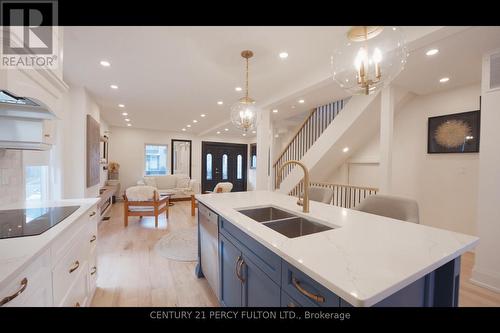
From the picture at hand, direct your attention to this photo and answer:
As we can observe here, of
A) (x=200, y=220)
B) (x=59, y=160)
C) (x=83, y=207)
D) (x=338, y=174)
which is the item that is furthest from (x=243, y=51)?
(x=338, y=174)

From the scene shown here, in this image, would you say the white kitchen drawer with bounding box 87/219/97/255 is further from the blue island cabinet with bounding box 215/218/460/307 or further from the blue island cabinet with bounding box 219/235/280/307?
the blue island cabinet with bounding box 215/218/460/307

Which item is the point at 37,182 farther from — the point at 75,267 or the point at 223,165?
the point at 223,165

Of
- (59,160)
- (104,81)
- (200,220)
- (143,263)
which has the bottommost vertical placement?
(143,263)

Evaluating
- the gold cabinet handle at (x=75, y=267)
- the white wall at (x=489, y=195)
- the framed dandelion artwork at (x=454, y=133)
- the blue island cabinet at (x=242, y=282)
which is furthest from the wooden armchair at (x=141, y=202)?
the framed dandelion artwork at (x=454, y=133)

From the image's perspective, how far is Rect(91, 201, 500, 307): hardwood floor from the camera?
192 centimetres

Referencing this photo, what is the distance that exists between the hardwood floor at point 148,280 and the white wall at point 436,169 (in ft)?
2.14

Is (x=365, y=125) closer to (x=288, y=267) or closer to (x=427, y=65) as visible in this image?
(x=427, y=65)

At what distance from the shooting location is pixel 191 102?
432cm

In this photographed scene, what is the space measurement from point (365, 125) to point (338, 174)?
1635mm

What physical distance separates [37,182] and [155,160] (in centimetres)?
535

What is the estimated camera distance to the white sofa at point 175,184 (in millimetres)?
6699

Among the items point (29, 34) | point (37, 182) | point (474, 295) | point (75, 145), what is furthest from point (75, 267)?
point (474, 295)
